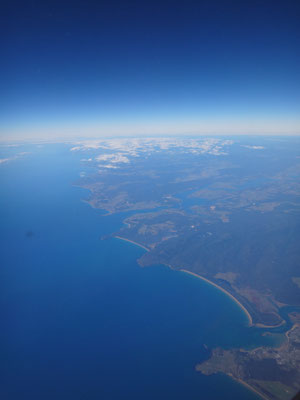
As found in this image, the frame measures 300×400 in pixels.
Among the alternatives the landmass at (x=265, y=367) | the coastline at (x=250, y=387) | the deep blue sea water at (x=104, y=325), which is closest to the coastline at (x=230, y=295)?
the deep blue sea water at (x=104, y=325)

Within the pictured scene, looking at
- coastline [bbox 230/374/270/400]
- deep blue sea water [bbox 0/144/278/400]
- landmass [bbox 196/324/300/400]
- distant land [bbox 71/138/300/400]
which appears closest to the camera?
coastline [bbox 230/374/270/400]

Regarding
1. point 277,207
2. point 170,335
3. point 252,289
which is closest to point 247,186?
point 277,207

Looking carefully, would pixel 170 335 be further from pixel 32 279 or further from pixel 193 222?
pixel 193 222

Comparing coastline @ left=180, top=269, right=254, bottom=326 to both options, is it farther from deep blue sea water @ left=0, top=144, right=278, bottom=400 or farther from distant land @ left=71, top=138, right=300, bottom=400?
deep blue sea water @ left=0, top=144, right=278, bottom=400

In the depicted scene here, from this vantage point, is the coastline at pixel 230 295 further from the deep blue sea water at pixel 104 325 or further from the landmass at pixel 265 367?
the landmass at pixel 265 367

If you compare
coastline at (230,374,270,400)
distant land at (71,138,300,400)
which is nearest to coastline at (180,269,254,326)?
distant land at (71,138,300,400)
